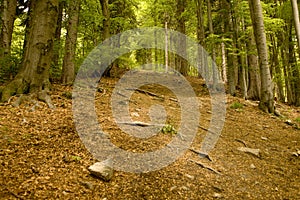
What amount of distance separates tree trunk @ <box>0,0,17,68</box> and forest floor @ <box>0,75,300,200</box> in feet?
10.3

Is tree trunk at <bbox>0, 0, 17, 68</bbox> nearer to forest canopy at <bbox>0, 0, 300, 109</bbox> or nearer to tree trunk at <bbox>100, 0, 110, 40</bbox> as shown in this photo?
forest canopy at <bbox>0, 0, 300, 109</bbox>

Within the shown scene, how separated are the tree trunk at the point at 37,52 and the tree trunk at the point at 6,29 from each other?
2.97m

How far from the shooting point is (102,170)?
3611 millimetres

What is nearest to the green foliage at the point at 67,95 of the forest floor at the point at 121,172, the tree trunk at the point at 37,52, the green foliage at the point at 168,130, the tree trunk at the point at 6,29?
the forest floor at the point at 121,172

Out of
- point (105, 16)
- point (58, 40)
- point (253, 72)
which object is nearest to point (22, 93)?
point (58, 40)

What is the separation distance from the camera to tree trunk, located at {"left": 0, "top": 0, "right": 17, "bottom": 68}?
8664 mm

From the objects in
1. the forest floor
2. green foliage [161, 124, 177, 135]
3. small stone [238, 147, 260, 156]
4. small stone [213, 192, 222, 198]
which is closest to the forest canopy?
the forest floor

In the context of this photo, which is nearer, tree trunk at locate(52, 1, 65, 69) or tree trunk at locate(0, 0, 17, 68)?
tree trunk at locate(0, 0, 17, 68)

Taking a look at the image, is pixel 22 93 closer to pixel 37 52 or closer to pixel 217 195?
pixel 37 52

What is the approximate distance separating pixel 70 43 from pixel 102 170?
6427 millimetres

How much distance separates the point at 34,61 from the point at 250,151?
5805mm

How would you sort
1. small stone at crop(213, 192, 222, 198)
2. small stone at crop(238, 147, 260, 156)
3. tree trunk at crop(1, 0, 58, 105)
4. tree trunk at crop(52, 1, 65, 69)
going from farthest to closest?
tree trunk at crop(52, 1, 65, 69) → tree trunk at crop(1, 0, 58, 105) → small stone at crop(238, 147, 260, 156) → small stone at crop(213, 192, 222, 198)

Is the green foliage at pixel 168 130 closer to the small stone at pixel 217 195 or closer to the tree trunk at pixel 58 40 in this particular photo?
the small stone at pixel 217 195

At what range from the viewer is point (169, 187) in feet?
12.0
